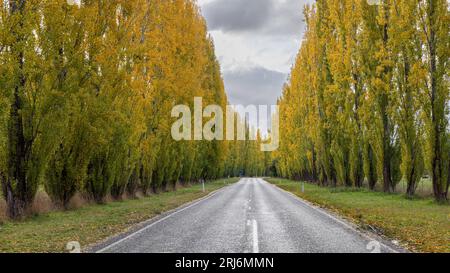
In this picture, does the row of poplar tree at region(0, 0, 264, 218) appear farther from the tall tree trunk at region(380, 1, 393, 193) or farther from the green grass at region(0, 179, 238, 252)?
the tall tree trunk at region(380, 1, 393, 193)

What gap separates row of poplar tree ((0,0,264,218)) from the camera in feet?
40.7

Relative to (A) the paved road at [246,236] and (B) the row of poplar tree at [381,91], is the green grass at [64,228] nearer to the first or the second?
(A) the paved road at [246,236]

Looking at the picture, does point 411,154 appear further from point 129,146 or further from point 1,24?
point 1,24

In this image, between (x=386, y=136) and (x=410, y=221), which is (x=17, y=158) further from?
(x=386, y=136)

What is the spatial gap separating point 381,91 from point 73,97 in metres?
18.0

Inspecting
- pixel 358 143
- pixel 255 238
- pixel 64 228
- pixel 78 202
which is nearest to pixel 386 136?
pixel 358 143

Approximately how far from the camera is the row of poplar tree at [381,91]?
59.5 feet

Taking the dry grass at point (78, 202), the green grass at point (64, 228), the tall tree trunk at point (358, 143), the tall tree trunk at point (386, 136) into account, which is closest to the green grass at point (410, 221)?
the tall tree trunk at point (386, 136)

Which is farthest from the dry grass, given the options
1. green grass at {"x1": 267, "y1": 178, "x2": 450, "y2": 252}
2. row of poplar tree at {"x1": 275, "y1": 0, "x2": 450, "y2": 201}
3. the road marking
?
row of poplar tree at {"x1": 275, "y1": 0, "x2": 450, "y2": 201}

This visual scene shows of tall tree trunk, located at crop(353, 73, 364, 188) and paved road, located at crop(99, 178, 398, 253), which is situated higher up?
tall tree trunk, located at crop(353, 73, 364, 188)

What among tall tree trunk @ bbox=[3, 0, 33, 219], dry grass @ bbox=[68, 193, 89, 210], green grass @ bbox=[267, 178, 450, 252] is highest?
tall tree trunk @ bbox=[3, 0, 33, 219]

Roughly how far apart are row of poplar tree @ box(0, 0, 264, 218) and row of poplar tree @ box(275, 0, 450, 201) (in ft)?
42.9

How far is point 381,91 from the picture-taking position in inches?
940
